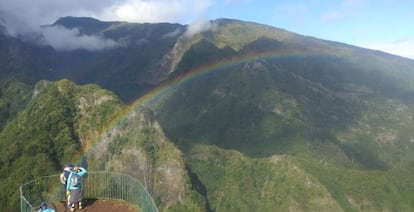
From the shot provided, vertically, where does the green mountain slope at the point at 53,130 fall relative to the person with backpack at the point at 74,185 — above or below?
below

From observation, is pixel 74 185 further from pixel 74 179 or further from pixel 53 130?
pixel 53 130

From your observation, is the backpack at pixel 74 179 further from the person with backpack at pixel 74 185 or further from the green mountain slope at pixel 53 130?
the green mountain slope at pixel 53 130

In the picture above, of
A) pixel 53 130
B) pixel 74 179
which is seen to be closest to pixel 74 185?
pixel 74 179

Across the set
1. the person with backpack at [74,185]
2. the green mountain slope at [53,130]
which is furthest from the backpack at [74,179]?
the green mountain slope at [53,130]

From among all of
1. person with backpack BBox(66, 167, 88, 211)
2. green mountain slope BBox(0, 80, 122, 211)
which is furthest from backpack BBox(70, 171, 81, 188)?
green mountain slope BBox(0, 80, 122, 211)

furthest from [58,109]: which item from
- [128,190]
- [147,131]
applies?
[128,190]

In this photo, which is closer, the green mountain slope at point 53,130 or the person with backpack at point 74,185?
the person with backpack at point 74,185

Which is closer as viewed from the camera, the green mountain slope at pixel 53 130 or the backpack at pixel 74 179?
the backpack at pixel 74 179

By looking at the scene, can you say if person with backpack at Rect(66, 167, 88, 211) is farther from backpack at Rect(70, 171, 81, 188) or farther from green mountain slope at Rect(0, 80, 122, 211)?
green mountain slope at Rect(0, 80, 122, 211)
